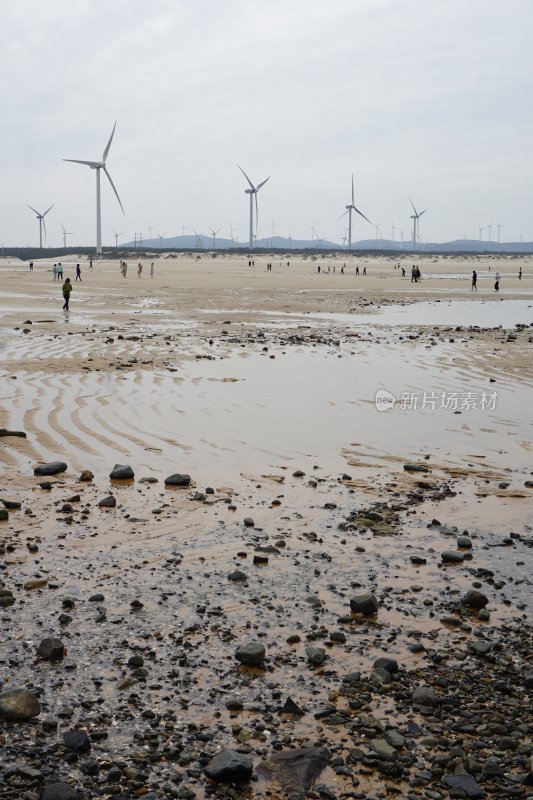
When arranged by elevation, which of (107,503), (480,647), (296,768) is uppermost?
(107,503)

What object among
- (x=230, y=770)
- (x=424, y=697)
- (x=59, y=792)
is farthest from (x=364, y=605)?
(x=59, y=792)

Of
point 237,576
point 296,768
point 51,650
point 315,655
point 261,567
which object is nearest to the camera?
point 296,768

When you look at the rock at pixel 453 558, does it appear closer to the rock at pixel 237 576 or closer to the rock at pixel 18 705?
the rock at pixel 237 576

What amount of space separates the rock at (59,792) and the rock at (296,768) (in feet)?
3.51

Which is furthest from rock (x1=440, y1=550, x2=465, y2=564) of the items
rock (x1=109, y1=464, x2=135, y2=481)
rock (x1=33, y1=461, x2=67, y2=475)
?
rock (x1=33, y1=461, x2=67, y2=475)

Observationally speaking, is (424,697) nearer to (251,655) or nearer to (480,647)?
(480,647)

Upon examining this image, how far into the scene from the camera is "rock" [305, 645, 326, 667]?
5.96 meters

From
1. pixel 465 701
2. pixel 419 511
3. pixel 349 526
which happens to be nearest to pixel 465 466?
pixel 419 511

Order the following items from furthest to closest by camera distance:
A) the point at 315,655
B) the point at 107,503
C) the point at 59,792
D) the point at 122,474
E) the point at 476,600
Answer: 1. the point at 122,474
2. the point at 107,503
3. the point at 476,600
4. the point at 315,655
5. the point at 59,792

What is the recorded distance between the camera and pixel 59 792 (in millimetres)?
4395

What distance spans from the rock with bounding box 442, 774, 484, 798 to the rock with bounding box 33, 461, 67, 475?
720 cm

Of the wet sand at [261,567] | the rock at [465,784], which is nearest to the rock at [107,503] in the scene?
the wet sand at [261,567]

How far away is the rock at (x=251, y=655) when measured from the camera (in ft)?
19.3

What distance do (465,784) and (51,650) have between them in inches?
118
